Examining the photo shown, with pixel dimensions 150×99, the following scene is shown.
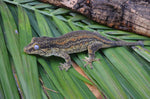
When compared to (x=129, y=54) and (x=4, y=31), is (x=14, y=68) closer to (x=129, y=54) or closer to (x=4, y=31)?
(x=4, y=31)

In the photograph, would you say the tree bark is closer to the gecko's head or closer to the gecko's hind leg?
the gecko's hind leg

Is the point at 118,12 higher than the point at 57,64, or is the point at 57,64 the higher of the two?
the point at 118,12

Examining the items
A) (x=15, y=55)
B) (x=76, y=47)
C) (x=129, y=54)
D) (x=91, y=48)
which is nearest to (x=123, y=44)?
(x=129, y=54)

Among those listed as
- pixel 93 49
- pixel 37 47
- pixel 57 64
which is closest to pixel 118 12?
pixel 93 49

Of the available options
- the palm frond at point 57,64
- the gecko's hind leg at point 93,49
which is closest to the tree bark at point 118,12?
the palm frond at point 57,64

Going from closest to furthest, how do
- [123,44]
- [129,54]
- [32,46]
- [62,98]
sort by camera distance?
[62,98] → [32,46] → [129,54] → [123,44]

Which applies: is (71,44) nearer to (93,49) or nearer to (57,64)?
(93,49)

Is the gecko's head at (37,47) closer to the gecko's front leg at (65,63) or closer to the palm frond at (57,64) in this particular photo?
the palm frond at (57,64)
